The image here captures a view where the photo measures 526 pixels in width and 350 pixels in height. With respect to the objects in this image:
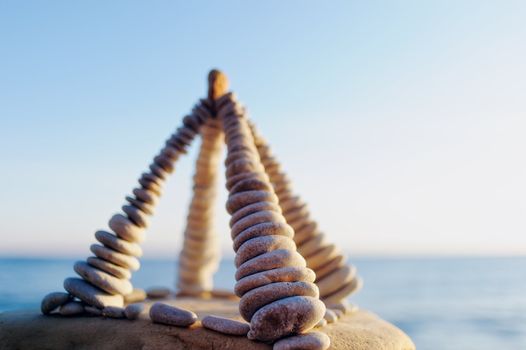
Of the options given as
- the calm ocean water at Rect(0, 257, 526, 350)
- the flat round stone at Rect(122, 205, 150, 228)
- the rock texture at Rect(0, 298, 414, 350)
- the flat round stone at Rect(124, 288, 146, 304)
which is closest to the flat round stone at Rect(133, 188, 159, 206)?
the flat round stone at Rect(122, 205, 150, 228)

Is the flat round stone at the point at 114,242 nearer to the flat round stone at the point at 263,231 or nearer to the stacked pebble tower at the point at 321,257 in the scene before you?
the flat round stone at the point at 263,231

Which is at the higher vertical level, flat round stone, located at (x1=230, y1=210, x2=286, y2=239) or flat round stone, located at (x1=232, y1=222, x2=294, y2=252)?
flat round stone, located at (x1=230, y1=210, x2=286, y2=239)


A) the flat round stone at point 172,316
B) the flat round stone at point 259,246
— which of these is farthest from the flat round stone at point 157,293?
the flat round stone at point 259,246

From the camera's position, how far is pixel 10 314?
13.2 ft

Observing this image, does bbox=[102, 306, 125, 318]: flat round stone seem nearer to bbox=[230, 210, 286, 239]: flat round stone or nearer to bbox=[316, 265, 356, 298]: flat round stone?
bbox=[230, 210, 286, 239]: flat round stone

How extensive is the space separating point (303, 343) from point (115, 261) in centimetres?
221

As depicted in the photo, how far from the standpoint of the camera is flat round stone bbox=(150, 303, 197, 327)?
3.32 m

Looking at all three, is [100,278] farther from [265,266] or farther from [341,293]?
[341,293]

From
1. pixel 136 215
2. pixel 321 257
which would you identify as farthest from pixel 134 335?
pixel 321 257

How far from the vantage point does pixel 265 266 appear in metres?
3.12

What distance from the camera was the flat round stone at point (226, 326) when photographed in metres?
3.09

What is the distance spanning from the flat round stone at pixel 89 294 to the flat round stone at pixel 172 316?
745 millimetres

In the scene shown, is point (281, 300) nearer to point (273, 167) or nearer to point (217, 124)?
point (273, 167)

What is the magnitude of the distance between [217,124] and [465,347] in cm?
818
